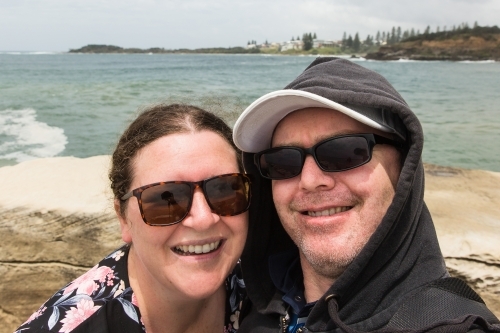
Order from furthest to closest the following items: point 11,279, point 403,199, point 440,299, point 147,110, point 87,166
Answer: point 87,166 → point 11,279 → point 147,110 → point 403,199 → point 440,299

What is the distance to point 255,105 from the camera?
1.79m

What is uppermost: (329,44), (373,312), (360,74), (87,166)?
(360,74)

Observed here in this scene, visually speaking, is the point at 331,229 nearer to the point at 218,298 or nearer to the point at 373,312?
the point at 373,312

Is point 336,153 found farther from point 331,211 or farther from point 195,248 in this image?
point 195,248

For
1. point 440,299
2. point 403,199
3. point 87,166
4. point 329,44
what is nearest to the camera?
point 440,299

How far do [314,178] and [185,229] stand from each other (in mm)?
533

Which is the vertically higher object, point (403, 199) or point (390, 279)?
point (403, 199)

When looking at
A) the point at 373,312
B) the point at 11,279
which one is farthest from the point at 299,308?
the point at 11,279

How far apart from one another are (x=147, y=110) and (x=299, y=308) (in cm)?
110

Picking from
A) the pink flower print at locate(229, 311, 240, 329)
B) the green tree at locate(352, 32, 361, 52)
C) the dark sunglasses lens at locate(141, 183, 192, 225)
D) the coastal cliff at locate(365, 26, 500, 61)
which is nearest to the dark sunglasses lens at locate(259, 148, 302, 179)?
the dark sunglasses lens at locate(141, 183, 192, 225)

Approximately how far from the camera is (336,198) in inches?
67.6

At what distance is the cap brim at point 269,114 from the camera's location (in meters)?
1.61

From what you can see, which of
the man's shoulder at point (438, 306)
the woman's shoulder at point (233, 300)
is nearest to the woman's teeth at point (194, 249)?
the woman's shoulder at point (233, 300)

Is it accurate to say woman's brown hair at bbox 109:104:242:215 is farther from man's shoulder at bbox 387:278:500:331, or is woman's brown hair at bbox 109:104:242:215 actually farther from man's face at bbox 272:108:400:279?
man's shoulder at bbox 387:278:500:331
